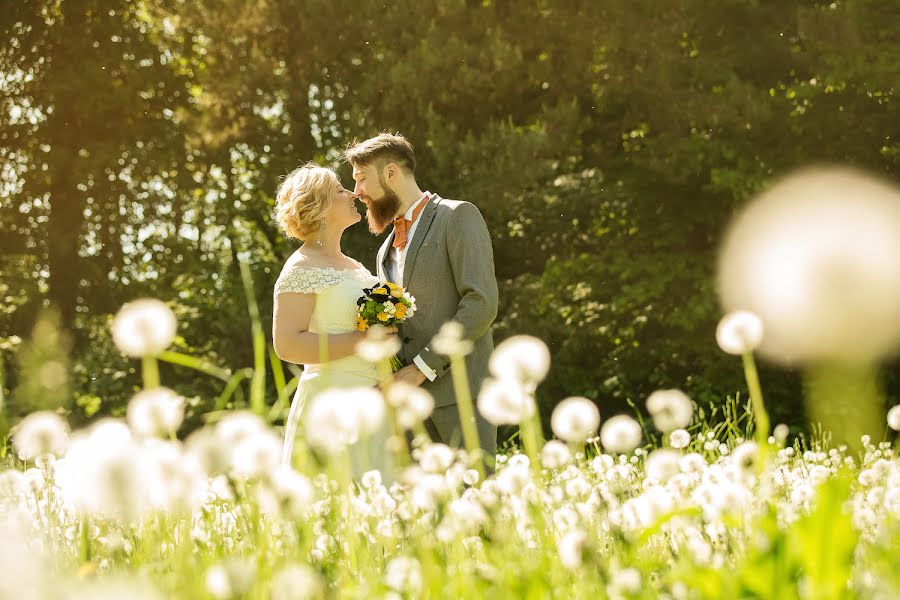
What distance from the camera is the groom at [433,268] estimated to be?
4.81 m

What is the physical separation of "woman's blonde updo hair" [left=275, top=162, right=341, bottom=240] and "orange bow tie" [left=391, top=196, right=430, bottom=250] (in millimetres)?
443

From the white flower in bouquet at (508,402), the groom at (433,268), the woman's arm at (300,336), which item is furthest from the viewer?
the woman's arm at (300,336)

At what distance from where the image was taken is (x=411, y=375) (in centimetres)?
474

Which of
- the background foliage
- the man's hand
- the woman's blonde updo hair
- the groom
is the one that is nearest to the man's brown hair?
the groom

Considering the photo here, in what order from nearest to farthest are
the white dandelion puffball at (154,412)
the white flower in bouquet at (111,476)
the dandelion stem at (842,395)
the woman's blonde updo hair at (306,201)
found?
1. the white flower in bouquet at (111,476)
2. the white dandelion puffball at (154,412)
3. the woman's blonde updo hair at (306,201)
4. the dandelion stem at (842,395)

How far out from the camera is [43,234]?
52.2 ft

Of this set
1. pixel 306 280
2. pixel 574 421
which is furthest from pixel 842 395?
pixel 574 421

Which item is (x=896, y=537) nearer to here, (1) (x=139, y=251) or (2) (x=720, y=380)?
(2) (x=720, y=380)

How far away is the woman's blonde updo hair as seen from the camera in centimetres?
543

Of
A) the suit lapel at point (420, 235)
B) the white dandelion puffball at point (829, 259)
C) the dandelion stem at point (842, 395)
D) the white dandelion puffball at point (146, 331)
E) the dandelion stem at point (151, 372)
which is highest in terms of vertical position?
the suit lapel at point (420, 235)

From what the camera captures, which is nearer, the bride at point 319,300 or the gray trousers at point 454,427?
the gray trousers at point 454,427

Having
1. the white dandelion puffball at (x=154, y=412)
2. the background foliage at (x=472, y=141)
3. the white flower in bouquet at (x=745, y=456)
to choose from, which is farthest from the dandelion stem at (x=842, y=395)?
the white dandelion puffball at (x=154, y=412)

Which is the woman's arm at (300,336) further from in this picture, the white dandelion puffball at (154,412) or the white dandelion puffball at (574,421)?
the white dandelion puffball at (154,412)

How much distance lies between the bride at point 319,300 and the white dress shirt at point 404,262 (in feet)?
0.53
